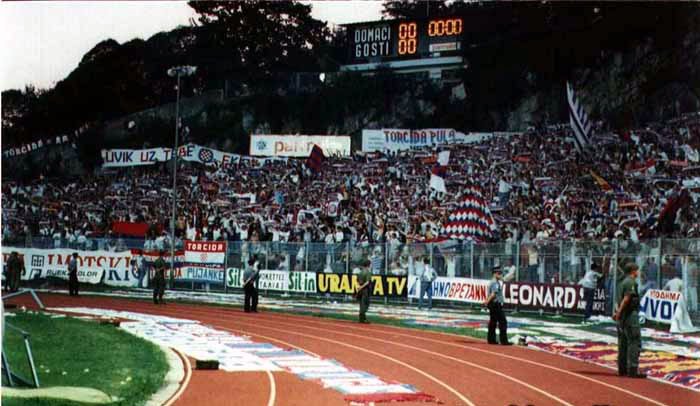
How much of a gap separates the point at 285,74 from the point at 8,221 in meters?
17.4

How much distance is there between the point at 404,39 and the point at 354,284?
53.1 ft

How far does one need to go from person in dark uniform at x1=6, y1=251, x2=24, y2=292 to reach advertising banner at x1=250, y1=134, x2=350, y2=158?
1756cm

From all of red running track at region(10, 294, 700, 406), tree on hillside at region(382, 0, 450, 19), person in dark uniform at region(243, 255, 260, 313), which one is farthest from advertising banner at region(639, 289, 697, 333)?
tree on hillside at region(382, 0, 450, 19)

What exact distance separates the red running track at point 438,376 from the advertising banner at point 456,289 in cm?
516

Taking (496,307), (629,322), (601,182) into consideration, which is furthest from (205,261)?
(629,322)

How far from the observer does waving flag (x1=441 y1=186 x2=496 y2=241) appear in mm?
22828

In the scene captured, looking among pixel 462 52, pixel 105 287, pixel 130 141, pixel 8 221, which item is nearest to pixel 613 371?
pixel 8 221

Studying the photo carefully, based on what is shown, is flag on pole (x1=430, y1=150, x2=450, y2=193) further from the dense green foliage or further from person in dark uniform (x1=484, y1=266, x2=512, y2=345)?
the dense green foliage

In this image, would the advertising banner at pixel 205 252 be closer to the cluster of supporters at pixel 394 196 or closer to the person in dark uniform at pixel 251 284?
the cluster of supporters at pixel 394 196

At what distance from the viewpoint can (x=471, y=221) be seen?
22.9 metres

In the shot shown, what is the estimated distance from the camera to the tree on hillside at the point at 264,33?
26922mm

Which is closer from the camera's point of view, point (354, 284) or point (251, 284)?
point (251, 284)

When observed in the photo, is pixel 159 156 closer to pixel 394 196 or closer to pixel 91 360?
pixel 394 196

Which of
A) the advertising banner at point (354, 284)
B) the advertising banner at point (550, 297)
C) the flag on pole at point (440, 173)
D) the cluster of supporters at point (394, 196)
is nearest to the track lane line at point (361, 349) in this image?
the cluster of supporters at point (394, 196)
